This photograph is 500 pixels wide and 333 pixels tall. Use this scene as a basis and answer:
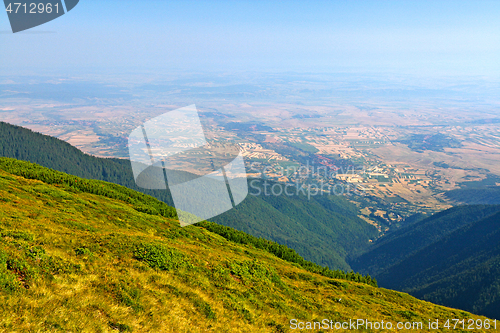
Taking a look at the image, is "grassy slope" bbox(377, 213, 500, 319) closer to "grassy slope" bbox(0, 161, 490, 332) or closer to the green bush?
"grassy slope" bbox(0, 161, 490, 332)

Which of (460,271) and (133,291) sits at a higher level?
(133,291)

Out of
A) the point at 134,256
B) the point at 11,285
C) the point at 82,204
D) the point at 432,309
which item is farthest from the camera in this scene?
the point at 82,204

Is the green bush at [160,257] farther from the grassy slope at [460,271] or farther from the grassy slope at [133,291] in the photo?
the grassy slope at [460,271]

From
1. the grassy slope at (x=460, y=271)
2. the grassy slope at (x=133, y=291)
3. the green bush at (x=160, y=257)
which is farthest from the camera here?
the grassy slope at (x=460, y=271)

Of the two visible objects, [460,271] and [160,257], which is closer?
[160,257]

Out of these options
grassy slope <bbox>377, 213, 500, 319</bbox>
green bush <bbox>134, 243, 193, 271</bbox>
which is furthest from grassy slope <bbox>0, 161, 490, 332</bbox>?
grassy slope <bbox>377, 213, 500, 319</bbox>

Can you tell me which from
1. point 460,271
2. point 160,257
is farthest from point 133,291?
point 460,271

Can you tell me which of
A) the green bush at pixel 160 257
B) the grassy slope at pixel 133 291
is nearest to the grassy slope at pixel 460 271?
the grassy slope at pixel 133 291

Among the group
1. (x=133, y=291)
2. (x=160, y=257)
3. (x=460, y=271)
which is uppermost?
(x=133, y=291)

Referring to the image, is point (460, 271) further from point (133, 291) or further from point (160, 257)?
point (133, 291)

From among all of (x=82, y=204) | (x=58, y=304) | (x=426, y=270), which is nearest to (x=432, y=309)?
(x=58, y=304)

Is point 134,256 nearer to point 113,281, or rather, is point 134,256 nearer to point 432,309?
point 113,281
